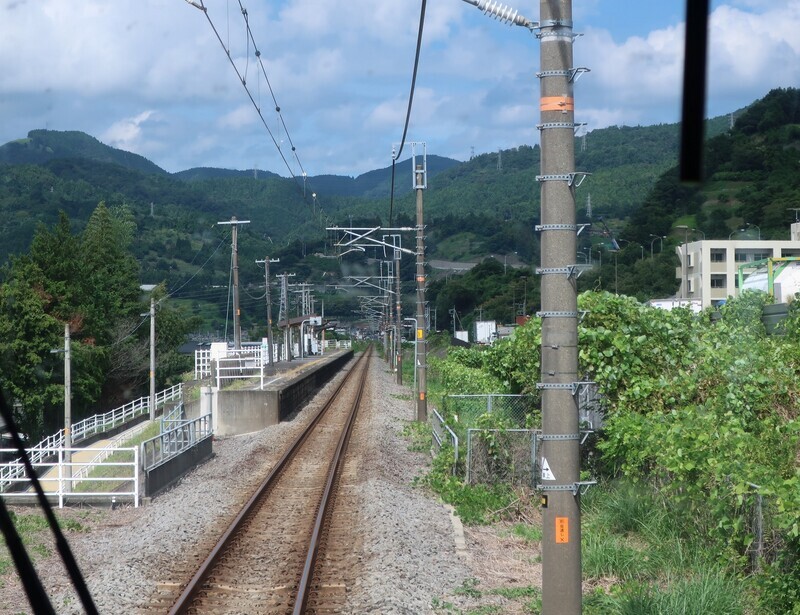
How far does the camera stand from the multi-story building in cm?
4994

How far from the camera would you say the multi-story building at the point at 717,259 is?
49.9 metres

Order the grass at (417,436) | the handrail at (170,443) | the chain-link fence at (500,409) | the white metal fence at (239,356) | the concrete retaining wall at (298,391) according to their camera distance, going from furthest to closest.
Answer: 1. the white metal fence at (239,356)
2. the concrete retaining wall at (298,391)
3. the grass at (417,436)
4. the chain-link fence at (500,409)
5. the handrail at (170,443)

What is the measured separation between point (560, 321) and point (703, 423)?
3.97 metres

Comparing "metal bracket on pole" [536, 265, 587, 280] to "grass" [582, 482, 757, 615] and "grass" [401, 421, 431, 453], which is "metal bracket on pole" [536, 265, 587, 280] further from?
"grass" [401, 421, 431, 453]

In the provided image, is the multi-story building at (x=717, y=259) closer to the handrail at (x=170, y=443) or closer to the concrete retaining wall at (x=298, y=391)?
the concrete retaining wall at (x=298, y=391)

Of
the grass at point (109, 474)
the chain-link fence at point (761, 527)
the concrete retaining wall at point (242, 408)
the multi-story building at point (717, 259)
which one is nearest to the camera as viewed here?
the chain-link fence at point (761, 527)

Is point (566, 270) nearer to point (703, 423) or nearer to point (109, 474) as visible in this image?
point (703, 423)

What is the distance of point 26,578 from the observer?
2.97 metres

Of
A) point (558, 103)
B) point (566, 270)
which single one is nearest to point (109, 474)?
point (566, 270)

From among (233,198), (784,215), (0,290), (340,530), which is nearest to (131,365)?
(0,290)

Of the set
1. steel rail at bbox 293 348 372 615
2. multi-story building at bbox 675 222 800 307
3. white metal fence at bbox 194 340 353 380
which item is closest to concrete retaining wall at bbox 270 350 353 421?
white metal fence at bbox 194 340 353 380

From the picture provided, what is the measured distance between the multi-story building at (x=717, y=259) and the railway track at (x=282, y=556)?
3604 centimetres

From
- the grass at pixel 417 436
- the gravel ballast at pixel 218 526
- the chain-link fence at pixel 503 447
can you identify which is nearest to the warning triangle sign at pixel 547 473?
the gravel ballast at pixel 218 526

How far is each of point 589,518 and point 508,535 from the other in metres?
1.05
